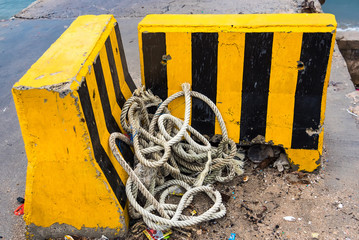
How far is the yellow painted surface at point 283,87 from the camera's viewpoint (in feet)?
7.04

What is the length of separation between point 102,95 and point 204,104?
72cm

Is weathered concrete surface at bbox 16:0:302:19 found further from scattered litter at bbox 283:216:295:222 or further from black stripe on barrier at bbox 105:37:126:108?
scattered litter at bbox 283:216:295:222

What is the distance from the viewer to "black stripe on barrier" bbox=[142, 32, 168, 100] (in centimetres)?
228

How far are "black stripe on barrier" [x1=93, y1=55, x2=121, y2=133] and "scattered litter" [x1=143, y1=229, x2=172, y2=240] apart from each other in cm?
63

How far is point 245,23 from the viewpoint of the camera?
7.18ft

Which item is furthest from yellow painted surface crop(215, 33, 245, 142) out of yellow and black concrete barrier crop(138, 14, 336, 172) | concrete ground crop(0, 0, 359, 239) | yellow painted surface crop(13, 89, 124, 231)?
yellow painted surface crop(13, 89, 124, 231)

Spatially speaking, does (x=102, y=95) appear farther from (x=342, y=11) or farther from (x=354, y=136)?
(x=342, y=11)

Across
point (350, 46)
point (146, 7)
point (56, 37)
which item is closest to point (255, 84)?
point (350, 46)

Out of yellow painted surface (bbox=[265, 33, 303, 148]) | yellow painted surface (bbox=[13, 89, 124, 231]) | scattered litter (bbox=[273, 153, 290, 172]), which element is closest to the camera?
yellow painted surface (bbox=[13, 89, 124, 231])

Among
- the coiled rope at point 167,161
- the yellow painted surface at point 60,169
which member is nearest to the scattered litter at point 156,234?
the coiled rope at point 167,161

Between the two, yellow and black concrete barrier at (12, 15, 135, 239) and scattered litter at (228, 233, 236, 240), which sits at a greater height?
yellow and black concrete barrier at (12, 15, 135, 239)

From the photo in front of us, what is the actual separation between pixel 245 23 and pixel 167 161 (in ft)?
3.32

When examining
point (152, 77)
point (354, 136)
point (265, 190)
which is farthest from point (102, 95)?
point (354, 136)

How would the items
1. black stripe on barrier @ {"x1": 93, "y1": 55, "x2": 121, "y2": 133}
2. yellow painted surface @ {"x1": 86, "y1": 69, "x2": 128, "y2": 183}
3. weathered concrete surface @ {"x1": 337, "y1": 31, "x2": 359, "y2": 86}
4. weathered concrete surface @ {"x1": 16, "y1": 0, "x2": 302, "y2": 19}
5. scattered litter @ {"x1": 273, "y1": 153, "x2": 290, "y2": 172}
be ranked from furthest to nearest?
weathered concrete surface @ {"x1": 16, "y1": 0, "x2": 302, "y2": 19}, weathered concrete surface @ {"x1": 337, "y1": 31, "x2": 359, "y2": 86}, scattered litter @ {"x1": 273, "y1": 153, "x2": 290, "y2": 172}, black stripe on barrier @ {"x1": 93, "y1": 55, "x2": 121, "y2": 133}, yellow painted surface @ {"x1": 86, "y1": 69, "x2": 128, "y2": 183}
